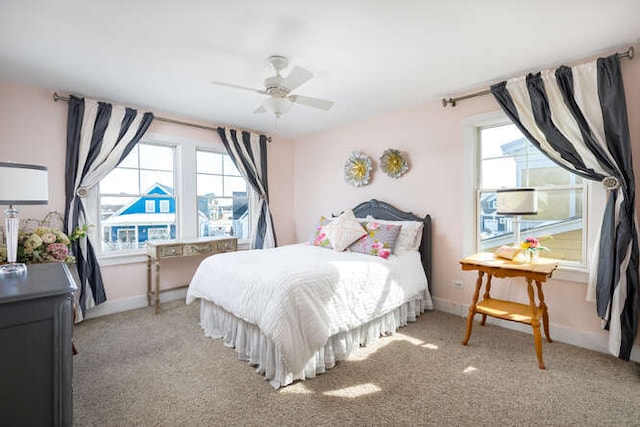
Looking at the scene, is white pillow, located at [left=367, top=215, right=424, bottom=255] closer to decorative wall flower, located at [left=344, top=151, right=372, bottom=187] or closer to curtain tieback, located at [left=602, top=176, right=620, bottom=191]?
decorative wall flower, located at [left=344, top=151, right=372, bottom=187]

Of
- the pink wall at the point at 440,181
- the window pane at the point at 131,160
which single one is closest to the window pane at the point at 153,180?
the window pane at the point at 131,160

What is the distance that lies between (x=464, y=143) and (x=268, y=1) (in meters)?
2.54

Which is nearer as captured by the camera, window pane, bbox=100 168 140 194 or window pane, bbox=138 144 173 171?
window pane, bbox=100 168 140 194

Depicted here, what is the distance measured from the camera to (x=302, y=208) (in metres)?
5.54

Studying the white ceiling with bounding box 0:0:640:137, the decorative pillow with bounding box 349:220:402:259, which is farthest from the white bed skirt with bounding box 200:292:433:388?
the white ceiling with bounding box 0:0:640:137

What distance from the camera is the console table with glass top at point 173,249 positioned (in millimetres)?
3721

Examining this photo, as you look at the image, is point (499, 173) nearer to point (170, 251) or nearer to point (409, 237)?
point (409, 237)

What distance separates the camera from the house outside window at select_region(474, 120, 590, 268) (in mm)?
2891

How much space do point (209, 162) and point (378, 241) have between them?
2824 mm

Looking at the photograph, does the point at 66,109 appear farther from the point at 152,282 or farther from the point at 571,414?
the point at 571,414

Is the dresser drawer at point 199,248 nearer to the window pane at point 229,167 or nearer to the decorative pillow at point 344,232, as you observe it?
the window pane at point 229,167

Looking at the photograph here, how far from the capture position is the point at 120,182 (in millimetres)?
3961

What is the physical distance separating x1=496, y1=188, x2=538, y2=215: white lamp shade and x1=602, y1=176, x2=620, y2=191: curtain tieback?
1.58 feet

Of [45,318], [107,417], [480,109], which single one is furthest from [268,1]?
[107,417]
